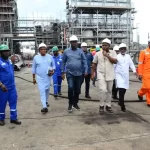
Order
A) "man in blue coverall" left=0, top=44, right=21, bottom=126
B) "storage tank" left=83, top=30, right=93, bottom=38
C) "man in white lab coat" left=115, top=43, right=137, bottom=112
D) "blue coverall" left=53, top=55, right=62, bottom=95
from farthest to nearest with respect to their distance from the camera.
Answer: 1. "storage tank" left=83, top=30, right=93, bottom=38
2. "blue coverall" left=53, top=55, right=62, bottom=95
3. "man in white lab coat" left=115, top=43, right=137, bottom=112
4. "man in blue coverall" left=0, top=44, right=21, bottom=126

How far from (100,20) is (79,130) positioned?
58454 mm

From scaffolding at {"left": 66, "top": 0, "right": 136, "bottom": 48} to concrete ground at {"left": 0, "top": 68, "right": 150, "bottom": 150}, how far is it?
51.5m

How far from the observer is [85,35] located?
59594 mm

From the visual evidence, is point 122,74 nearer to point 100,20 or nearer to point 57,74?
point 57,74

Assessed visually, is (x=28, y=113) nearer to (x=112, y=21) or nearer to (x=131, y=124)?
(x=131, y=124)

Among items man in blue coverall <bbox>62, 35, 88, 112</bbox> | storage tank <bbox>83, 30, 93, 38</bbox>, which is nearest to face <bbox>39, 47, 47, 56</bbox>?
man in blue coverall <bbox>62, 35, 88, 112</bbox>

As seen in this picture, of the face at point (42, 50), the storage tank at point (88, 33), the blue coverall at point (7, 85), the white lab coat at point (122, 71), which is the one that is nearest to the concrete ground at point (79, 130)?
the blue coverall at point (7, 85)

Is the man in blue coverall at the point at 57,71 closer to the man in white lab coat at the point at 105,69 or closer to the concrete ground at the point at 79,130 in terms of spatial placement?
the concrete ground at the point at 79,130

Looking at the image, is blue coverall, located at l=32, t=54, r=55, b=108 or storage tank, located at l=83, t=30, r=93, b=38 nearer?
blue coverall, located at l=32, t=54, r=55, b=108

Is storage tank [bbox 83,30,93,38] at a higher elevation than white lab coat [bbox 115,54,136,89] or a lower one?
higher

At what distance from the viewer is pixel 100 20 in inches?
2429

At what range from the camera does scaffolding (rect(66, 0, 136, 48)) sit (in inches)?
2303

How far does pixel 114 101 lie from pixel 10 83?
3378 mm

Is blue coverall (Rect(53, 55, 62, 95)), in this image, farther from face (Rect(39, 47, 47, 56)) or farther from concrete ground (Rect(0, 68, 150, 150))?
face (Rect(39, 47, 47, 56))
